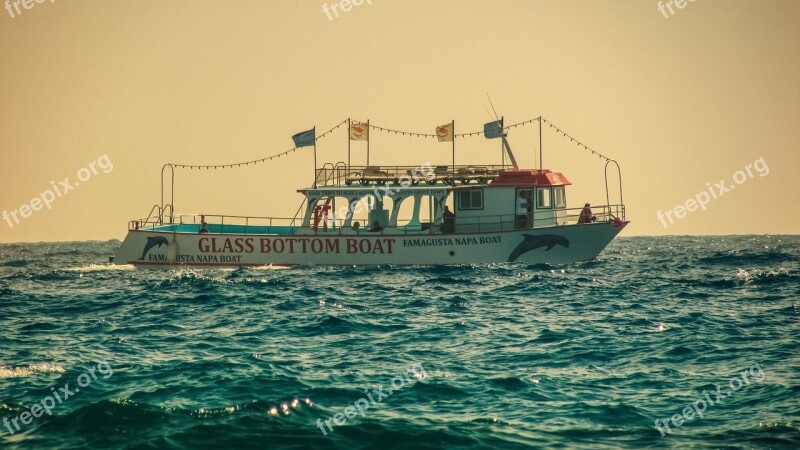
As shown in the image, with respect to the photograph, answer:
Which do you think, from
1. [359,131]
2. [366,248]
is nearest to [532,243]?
[366,248]

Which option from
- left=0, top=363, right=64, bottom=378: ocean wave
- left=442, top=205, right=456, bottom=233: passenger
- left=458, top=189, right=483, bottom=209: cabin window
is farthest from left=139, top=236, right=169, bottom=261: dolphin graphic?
left=0, top=363, right=64, bottom=378: ocean wave

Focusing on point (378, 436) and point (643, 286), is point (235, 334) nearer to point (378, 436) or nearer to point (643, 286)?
point (378, 436)

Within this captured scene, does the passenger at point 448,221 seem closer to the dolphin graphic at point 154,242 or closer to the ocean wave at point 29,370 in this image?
the dolphin graphic at point 154,242

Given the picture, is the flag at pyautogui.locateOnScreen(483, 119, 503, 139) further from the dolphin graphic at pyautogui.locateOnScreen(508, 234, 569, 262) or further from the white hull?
the dolphin graphic at pyautogui.locateOnScreen(508, 234, 569, 262)

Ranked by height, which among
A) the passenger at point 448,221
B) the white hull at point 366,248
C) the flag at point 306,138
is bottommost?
the white hull at point 366,248

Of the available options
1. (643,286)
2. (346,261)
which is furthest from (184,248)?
(643,286)

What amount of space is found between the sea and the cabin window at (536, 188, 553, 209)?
1012cm

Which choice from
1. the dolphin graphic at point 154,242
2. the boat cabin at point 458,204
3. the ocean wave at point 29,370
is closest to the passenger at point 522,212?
the boat cabin at point 458,204

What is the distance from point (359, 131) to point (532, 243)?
34.3ft

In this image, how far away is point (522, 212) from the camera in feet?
127

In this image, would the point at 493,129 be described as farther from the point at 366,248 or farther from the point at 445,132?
the point at 366,248

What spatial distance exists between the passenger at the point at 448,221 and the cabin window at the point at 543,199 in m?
3.91

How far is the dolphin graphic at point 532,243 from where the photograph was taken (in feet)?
123

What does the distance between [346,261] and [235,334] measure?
60.2 feet
